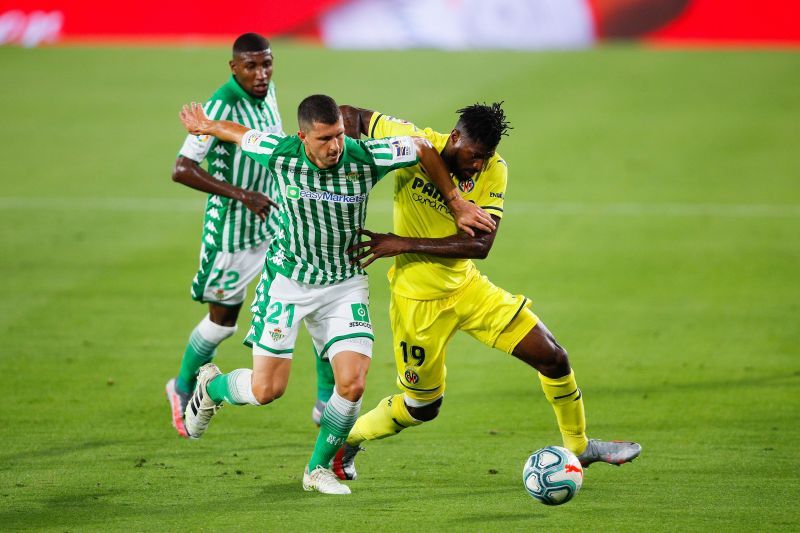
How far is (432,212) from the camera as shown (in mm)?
6773

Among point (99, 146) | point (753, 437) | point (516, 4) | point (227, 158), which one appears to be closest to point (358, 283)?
point (227, 158)

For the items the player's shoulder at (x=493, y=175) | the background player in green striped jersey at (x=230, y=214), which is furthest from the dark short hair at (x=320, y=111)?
the background player in green striped jersey at (x=230, y=214)

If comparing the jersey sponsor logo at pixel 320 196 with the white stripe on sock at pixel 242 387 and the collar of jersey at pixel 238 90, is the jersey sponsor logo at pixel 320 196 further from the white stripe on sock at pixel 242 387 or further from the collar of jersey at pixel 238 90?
the collar of jersey at pixel 238 90

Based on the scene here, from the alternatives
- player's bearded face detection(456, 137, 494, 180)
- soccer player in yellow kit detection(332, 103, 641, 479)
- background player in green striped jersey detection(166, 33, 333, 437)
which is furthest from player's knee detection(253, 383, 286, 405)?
player's bearded face detection(456, 137, 494, 180)

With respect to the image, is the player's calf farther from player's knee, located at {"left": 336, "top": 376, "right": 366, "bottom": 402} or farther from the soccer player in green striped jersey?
player's knee, located at {"left": 336, "top": 376, "right": 366, "bottom": 402}

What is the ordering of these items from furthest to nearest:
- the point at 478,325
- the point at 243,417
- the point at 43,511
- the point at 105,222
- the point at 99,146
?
the point at 99,146 < the point at 105,222 < the point at 243,417 < the point at 478,325 < the point at 43,511

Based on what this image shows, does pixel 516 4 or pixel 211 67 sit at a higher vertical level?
pixel 516 4

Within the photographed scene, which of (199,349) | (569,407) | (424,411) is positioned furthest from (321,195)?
(199,349)

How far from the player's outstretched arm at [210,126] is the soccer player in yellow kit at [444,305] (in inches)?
26.4

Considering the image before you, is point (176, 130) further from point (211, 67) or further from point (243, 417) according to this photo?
point (243, 417)

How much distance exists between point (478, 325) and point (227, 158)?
7.48ft

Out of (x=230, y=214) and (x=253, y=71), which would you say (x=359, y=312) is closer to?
(x=230, y=214)

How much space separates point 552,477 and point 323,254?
1.83 meters

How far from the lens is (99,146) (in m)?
17.5
